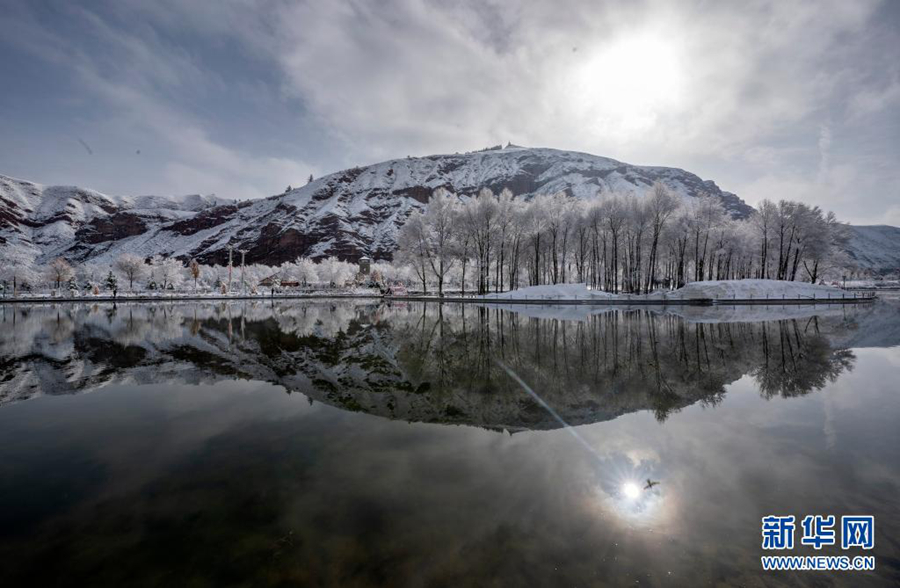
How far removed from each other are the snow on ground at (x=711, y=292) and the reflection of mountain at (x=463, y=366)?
26.4 m

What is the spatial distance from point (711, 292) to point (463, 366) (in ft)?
154

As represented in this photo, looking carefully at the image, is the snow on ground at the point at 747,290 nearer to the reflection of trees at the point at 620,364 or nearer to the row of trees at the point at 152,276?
the reflection of trees at the point at 620,364

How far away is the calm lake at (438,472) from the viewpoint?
10.4ft

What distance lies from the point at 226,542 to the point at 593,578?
3207mm

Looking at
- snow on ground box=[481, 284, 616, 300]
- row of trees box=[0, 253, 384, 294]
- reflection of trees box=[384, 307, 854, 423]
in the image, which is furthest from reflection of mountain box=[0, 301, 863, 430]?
row of trees box=[0, 253, 384, 294]

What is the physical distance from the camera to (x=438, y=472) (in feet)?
15.7

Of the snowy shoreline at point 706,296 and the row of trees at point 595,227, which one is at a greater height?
the row of trees at point 595,227

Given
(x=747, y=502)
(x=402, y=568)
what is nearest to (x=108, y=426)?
(x=402, y=568)

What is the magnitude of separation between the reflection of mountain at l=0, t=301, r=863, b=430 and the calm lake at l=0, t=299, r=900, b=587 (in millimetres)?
111

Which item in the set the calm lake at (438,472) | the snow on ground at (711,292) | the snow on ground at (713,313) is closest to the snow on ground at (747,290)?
the snow on ground at (711,292)

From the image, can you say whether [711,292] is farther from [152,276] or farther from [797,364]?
[152,276]

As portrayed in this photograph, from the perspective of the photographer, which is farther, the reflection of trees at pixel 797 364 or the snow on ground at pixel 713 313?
the snow on ground at pixel 713 313

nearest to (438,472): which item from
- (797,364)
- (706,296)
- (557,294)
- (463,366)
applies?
(463,366)

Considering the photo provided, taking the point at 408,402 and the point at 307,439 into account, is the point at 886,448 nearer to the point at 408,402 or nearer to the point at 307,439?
the point at 408,402
